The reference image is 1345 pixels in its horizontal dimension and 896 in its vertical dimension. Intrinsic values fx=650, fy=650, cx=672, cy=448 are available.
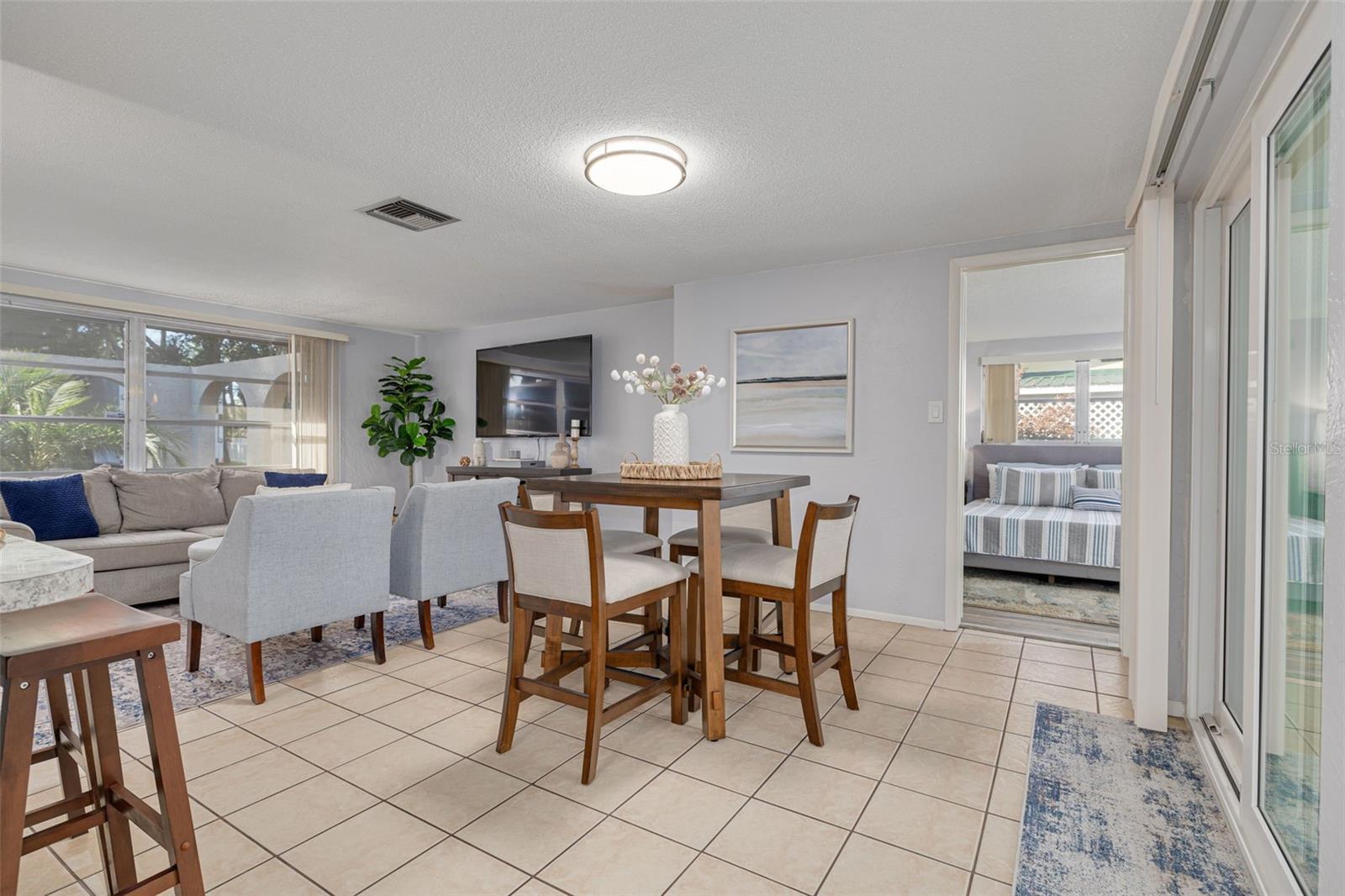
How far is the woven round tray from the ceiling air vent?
1.68 m

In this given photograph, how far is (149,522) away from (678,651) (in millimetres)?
4083

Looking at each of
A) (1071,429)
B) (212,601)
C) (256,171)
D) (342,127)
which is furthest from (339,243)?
(1071,429)

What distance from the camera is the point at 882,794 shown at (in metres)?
1.90

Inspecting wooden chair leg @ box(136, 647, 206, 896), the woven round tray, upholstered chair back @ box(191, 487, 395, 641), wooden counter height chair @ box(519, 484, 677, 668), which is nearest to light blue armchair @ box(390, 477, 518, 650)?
upholstered chair back @ box(191, 487, 395, 641)

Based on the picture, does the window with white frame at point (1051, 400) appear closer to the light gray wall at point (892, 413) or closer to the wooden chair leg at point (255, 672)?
the light gray wall at point (892, 413)

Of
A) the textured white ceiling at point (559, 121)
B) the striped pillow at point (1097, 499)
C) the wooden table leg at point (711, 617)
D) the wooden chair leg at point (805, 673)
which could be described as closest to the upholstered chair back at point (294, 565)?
the textured white ceiling at point (559, 121)

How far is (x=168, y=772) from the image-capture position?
1.24 m

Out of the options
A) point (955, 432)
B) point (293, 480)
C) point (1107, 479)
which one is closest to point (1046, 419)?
point (1107, 479)

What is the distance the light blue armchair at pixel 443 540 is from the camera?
327cm

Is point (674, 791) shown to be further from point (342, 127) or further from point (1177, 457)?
point (342, 127)

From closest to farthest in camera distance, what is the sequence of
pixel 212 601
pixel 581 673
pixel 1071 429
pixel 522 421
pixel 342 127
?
pixel 342 127 < pixel 212 601 < pixel 581 673 < pixel 522 421 < pixel 1071 429

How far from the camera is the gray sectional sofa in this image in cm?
377

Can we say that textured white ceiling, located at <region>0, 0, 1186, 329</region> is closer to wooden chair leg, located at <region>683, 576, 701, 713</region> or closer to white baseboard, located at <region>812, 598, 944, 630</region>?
wooden chair leg, located at <region>683, 576, 701, 713</region>

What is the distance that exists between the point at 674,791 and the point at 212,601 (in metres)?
2.11
